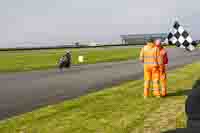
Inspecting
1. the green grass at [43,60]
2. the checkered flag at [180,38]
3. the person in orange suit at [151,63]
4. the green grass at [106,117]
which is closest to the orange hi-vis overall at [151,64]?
the person in orange suit at [151,63]

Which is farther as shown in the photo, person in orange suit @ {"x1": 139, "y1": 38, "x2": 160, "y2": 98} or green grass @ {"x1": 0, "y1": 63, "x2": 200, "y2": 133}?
person in orange suit @ {"x1": 139, "y1": 38, "x2": 160, "y2": 98}

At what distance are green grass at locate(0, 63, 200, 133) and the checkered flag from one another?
141 cm

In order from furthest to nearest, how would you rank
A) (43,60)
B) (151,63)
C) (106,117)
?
(43,60) < (151,63) < (106,117)

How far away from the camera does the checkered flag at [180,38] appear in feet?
28.6

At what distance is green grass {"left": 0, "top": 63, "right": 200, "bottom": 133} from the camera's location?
647cm

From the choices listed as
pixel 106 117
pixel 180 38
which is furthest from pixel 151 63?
pixel 106 117

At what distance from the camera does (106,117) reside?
7.41 metres

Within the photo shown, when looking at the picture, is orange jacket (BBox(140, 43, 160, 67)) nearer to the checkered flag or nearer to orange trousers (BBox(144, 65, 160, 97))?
orange trousers (BBox(144, 65, 160, 97))

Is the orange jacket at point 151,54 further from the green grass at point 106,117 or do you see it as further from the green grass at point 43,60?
the green grass at point 43,60

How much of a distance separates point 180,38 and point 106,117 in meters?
2.88

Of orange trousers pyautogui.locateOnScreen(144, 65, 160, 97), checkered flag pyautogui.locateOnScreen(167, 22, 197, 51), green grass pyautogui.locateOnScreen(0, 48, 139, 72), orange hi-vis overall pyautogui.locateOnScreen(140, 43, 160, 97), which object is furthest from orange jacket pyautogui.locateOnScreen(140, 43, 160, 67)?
green grass pyautogui.locateOnScreen(0, 48, 139, 72)

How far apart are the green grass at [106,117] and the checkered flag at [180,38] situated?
1.41 m

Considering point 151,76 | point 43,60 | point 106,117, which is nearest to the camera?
point 106,117

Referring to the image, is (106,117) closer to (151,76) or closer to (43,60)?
(151,76)
